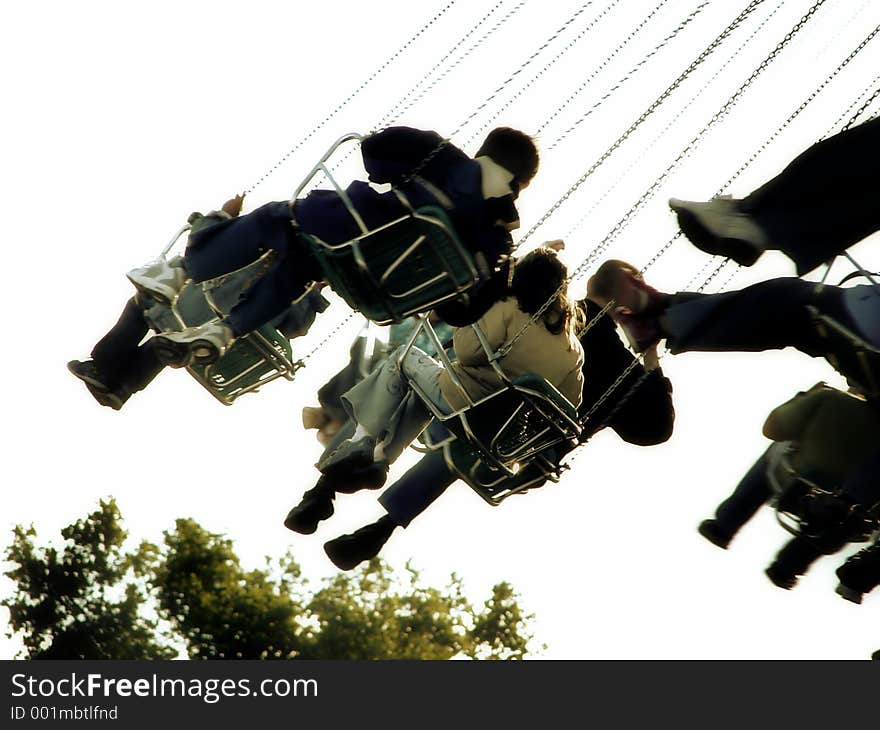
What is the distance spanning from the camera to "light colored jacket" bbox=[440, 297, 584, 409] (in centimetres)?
878

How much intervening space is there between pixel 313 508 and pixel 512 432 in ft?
4.82

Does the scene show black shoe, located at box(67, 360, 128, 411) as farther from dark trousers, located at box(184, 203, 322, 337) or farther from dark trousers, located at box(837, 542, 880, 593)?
dark trousers, located at box(837, 542, 880, 593)

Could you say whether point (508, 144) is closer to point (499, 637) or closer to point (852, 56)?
point (852, 56)

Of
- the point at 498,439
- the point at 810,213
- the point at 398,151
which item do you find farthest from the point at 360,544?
the point at 810,213

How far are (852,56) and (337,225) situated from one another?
92.4 inches

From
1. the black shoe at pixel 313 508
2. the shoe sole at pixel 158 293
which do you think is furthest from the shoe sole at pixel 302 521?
the shoe sole at pixel 158 293

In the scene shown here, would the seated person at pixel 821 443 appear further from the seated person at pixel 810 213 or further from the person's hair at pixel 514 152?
the person's hair at pixel 514 152

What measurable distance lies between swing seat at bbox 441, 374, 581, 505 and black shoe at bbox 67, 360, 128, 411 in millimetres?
1755

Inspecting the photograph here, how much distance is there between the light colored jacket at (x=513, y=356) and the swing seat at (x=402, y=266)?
0.72 metres

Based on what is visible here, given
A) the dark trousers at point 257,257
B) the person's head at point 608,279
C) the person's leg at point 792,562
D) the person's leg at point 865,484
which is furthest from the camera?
the person's leg at point 792,562

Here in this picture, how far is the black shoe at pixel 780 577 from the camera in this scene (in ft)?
32.4

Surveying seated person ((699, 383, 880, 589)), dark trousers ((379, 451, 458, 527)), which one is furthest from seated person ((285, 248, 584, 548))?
seated person ((699, 383, 880, 589))

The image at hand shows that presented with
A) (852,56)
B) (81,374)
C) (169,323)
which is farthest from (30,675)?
(852,56)

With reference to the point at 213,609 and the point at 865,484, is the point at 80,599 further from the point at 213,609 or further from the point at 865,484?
the point at 865,484
